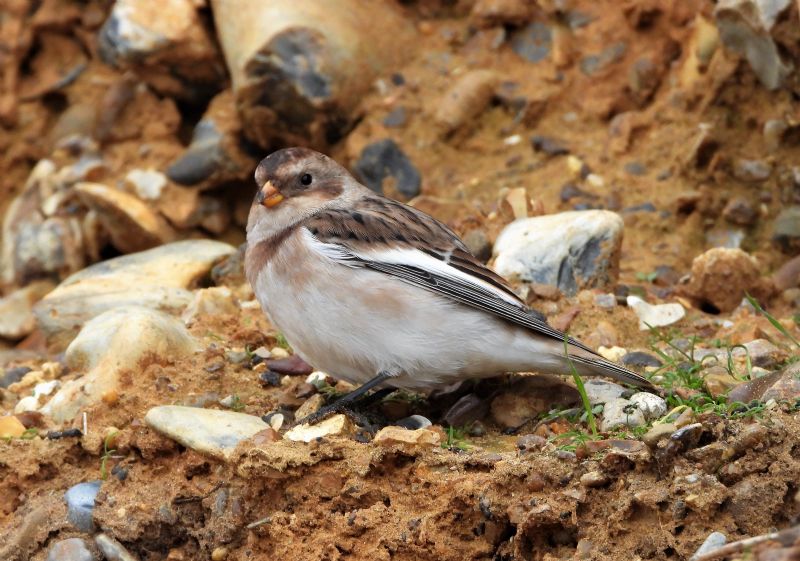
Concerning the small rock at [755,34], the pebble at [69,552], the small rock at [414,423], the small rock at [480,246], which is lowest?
the pebble at [69,552]

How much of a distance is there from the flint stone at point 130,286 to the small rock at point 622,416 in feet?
8.96

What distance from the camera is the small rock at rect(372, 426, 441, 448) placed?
162 inches

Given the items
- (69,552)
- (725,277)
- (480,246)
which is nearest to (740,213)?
(725,277)

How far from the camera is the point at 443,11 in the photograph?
26.9 feet

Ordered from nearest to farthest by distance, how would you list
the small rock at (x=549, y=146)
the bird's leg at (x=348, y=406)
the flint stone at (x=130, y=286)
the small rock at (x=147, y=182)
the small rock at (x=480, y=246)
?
the bird's leg at (x=348, y=406), the small rock at (x=480, y=246), the flint stone at (x=130, y=286), the small rock at (x=549, y=146), the small rock at (x=147, y=182)

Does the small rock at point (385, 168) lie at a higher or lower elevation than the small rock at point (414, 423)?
lower

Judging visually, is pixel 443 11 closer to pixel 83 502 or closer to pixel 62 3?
pixel 62 3

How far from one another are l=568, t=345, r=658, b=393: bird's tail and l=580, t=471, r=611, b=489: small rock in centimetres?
85

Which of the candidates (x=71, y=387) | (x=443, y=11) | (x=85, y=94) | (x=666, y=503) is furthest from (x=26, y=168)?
(x=666, y=503)

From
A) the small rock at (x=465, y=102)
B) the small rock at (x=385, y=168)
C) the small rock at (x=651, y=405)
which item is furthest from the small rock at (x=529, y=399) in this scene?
the small rock at (x=465, y=102)

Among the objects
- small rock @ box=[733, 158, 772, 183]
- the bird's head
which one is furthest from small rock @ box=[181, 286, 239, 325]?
small rock @ box=[733, 158, 772, 183]

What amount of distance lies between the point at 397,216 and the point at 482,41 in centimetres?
314

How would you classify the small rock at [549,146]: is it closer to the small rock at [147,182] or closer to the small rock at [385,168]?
the small rock at [385,168]

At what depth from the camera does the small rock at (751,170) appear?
6789mm
